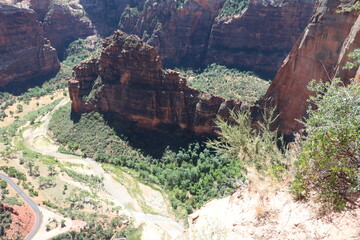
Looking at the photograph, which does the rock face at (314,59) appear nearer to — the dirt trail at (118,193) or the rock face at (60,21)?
the dirt trail at (118,193)

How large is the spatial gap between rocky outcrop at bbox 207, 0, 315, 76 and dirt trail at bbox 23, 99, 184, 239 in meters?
51.2

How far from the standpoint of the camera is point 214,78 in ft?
234

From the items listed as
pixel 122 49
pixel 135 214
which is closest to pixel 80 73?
pixel 122 49

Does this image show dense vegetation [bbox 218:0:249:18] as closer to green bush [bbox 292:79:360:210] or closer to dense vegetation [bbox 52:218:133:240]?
dense vegetation [bbox 52:218:133:240]

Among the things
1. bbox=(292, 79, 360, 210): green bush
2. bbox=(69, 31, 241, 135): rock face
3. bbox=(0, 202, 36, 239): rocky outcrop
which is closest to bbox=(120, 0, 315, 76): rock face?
bbox=(69, 31, 241, 135): rock face

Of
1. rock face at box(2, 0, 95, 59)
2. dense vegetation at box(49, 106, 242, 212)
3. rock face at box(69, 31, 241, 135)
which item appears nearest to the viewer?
dense vegetation at box(49, 106, 242, 212)

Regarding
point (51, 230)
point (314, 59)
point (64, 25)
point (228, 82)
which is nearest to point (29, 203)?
point (51, 230)

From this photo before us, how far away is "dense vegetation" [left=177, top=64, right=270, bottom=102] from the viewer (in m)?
56.6

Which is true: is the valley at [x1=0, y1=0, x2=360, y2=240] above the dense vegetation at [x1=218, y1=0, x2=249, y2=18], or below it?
below

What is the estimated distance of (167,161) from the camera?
4444cm

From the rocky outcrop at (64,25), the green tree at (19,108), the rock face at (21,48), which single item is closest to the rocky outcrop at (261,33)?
the rock face at (21,48)

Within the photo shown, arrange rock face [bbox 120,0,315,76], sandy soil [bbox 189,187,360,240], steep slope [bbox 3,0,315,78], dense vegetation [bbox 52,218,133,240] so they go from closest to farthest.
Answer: sandy soil [bbox 189,187,360,240] → dense vegetation [bbox 52,218,133,240] → rock face [bbox 120,0,315,76] → steep slope [bbox 3,0,315,78]

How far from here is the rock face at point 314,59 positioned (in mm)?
29719

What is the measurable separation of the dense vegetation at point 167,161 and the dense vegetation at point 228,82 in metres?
16.5
